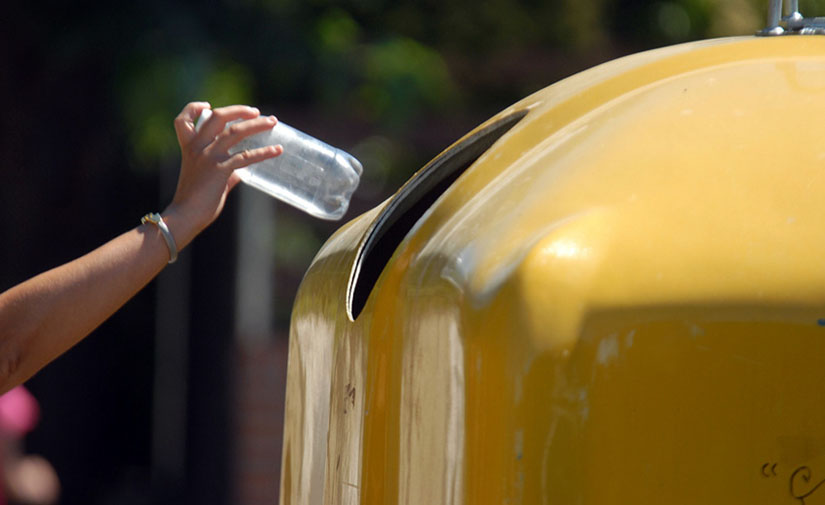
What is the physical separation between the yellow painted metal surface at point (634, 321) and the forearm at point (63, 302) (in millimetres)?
494

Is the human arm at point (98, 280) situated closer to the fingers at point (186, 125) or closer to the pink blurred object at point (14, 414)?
the fingers at point (186, 125)

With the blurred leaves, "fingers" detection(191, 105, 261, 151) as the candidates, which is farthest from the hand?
the blurred leaves

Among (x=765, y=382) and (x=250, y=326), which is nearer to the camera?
(x=765, y=382)

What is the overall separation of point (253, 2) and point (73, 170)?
184 centimetres

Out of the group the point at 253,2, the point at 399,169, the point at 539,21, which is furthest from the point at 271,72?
the point at 399,169

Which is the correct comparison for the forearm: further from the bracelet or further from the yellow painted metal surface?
the yellow painted metal surface

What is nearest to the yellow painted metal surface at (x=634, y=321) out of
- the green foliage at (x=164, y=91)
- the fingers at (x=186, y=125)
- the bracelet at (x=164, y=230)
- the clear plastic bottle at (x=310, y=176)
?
the bracelet at (x=164, y=230)

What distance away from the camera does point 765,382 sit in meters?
1.44

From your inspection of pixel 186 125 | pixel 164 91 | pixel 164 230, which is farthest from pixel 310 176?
pixel 164 91

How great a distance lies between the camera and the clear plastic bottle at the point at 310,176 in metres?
2.64

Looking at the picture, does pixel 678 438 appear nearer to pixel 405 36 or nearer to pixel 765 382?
pixel 765 382

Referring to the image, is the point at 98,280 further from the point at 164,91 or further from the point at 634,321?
the point at 164,91

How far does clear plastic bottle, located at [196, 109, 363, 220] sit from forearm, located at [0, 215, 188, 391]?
0.62 m

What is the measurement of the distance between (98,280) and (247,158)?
319mm
